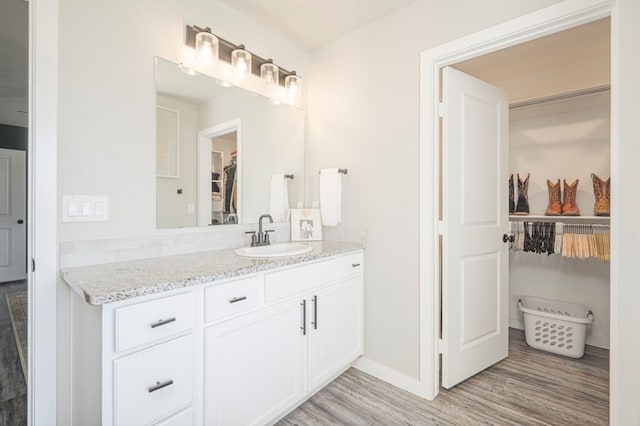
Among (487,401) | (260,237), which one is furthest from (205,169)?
(487,401)

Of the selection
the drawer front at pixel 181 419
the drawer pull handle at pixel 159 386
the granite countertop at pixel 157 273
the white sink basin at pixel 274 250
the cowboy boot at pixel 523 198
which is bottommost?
the drawer front at pixel 181 419

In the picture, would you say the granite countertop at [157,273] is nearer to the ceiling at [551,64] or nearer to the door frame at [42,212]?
the door frame at [42,212]

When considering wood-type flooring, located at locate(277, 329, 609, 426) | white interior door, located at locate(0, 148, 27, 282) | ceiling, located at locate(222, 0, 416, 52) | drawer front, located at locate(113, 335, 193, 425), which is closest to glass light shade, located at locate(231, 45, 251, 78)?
ceiling, located at locate(222, 0, 416, 52)

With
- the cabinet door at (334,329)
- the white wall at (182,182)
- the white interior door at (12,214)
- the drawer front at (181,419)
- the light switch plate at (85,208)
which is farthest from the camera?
the white interior door at (12,214)

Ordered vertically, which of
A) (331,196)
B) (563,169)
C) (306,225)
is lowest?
(306,225)

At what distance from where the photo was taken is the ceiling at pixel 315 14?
200cm

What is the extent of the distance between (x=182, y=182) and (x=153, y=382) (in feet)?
3.55

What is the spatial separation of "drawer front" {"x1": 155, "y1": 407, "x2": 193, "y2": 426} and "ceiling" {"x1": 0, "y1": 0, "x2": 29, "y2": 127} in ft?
8.74

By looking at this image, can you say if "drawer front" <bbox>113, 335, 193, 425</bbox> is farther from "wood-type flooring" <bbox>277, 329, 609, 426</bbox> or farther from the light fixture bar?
the light fixture bar

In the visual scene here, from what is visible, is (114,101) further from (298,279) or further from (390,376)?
(390,376)

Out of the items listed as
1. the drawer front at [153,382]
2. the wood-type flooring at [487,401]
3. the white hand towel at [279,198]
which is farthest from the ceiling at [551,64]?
the drawer front at [153,382]

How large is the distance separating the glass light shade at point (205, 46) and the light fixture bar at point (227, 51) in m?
0.03

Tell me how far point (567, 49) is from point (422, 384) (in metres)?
2.79

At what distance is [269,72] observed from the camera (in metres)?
2.26
